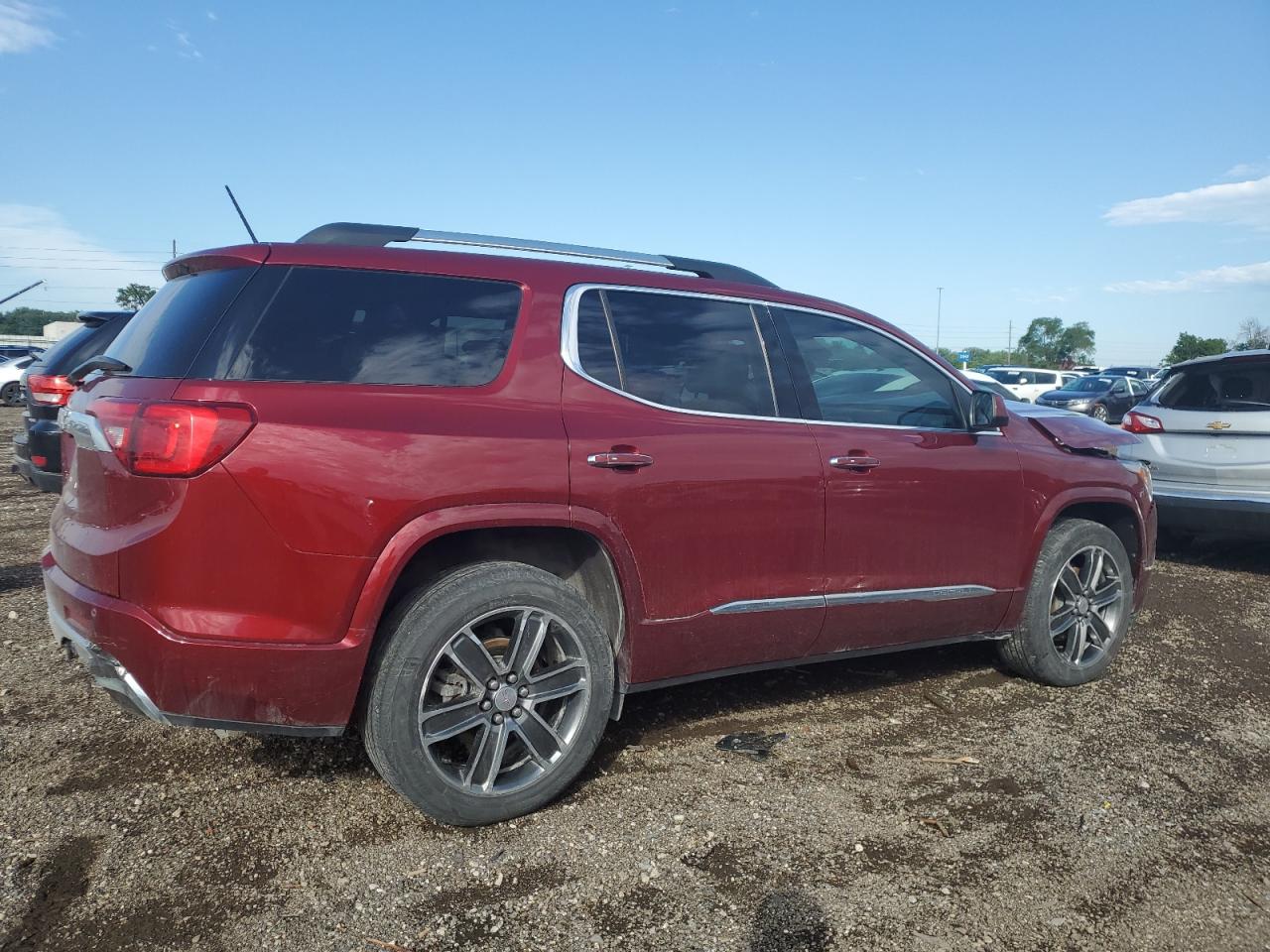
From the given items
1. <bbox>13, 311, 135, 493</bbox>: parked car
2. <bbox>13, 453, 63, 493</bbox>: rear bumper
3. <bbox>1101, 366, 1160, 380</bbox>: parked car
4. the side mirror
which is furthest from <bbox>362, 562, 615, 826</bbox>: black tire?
<bbox>1101, 366, 1160, 380</bbox>: parked car

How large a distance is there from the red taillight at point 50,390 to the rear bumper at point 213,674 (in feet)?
14.4

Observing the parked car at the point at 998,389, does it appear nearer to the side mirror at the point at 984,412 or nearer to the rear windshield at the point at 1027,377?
the side mirror at the point at 984,412

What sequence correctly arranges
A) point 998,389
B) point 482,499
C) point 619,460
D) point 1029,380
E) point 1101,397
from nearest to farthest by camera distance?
point 482,499 < point 619,460 < point 998,389 < point 1101,397 < point 1029,380

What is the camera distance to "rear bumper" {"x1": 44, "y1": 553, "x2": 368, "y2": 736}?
8.55ft

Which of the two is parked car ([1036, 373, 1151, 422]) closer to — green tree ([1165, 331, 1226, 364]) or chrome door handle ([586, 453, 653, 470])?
chrome door handle ([586, 453, 653, 470])

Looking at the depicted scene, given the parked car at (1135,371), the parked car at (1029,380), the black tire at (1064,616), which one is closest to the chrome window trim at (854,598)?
the black tire at (1064,616)

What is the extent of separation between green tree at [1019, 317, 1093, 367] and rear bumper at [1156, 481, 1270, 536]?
105m

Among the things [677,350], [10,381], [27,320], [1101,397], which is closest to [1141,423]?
[677,350]

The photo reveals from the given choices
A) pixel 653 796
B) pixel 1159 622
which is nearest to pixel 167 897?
pixel 653 796

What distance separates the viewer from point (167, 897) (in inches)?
101

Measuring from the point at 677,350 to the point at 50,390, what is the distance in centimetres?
517

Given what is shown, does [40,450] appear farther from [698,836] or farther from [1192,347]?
[1192,347]

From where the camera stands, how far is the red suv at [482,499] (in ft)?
8.59

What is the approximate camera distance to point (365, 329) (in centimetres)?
289
